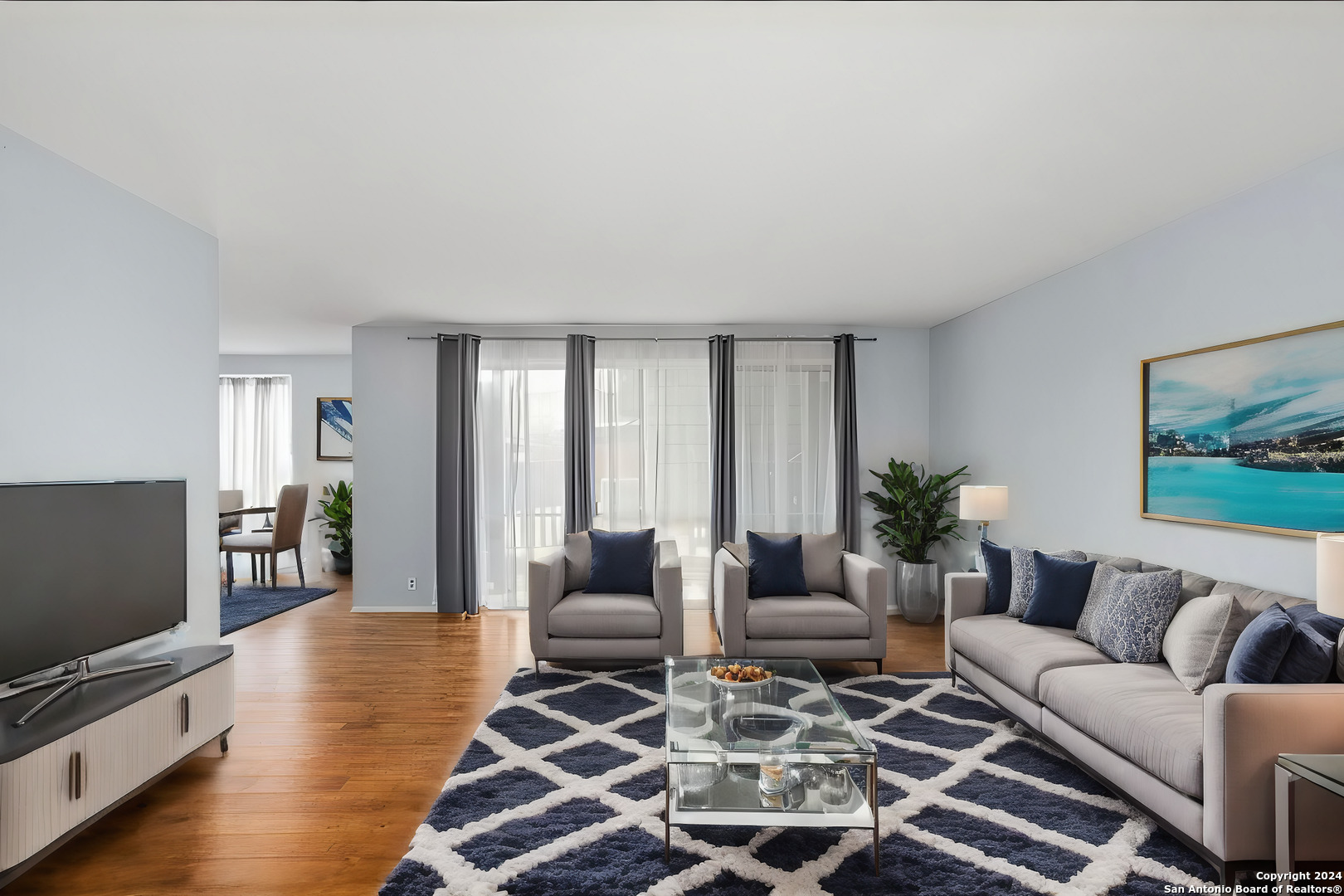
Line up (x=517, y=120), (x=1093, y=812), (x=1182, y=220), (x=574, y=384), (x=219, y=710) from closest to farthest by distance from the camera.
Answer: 1. (x=517, y=120)
2. (x=1093, y=812)
3. (x=219, y=710)
4. (x=1182, y=220)
5. (x=574, y=384)

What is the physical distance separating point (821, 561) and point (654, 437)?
1932 mm

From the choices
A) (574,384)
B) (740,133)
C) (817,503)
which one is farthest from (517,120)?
(817,503)

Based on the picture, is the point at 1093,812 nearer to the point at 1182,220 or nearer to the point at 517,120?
the point at 1182,220

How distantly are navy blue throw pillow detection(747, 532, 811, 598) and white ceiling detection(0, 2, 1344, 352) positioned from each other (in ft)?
6.41

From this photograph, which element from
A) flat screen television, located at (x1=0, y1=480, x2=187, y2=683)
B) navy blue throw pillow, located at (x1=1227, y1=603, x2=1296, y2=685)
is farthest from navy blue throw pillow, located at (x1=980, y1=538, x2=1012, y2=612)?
flat screen television, located at (x1=0, y1=480, x2=187, y2=683)

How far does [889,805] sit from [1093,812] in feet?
2.53

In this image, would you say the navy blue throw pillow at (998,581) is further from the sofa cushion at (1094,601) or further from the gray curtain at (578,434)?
the gray curtain at (578,434)

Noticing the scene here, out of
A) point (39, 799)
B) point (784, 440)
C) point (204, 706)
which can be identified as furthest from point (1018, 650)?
point (39, 799)

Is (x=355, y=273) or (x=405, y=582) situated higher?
(x=355, y=273)

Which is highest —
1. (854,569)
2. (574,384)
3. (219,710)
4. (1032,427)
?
(574,384)

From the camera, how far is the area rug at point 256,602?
5859 mm

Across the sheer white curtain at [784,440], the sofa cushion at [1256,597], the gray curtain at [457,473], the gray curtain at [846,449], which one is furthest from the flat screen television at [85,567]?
the gray curtain at [846,449]

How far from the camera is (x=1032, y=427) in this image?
4.70 meters

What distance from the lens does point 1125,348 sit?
3.80 m
